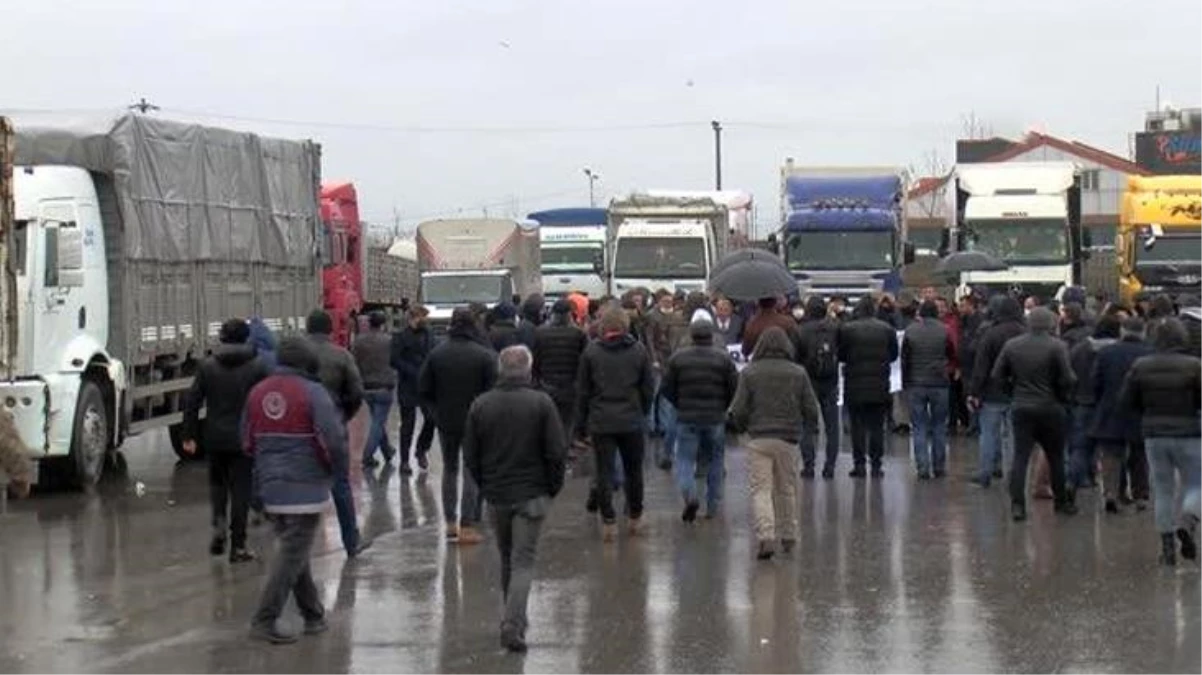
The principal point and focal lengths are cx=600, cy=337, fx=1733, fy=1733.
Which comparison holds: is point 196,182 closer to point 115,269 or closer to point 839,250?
point 115,269

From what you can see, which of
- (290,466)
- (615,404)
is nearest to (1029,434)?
(615,404)

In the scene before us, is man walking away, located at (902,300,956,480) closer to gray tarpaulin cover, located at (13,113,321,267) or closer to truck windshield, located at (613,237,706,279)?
gray tarpaulin cover, located at (13,113,321,267)

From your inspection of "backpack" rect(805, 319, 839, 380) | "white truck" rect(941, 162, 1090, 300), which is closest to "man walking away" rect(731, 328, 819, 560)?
"backpack" rect(805, 319, 839, 380)

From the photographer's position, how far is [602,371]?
1341 cm

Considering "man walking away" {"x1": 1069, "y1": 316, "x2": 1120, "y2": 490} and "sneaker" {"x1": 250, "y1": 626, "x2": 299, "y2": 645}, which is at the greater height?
"man walking away" {"x1": 1069, "y1": 316, "x2": 1120, "y2": 490}

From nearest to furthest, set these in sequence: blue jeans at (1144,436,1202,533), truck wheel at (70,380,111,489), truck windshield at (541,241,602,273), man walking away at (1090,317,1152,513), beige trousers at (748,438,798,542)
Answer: blue jeans at (1144,436,1202,533), beige trousers at (748,438,798,542), man walking away at (1090,317,1152,513), truck wheel at (70,380,111,489), truck windshield at (541,241,602,273)

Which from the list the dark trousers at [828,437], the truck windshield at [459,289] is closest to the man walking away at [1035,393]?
the dark trousers at [828,437]

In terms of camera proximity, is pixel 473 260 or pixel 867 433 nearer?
pixel 867 433

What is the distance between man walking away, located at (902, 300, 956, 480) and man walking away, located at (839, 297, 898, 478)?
21 cm

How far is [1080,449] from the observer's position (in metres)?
15.6

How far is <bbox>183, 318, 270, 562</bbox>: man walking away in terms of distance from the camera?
12445 millimetres

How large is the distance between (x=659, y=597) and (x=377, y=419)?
7.90 metres

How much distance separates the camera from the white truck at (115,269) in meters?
16.3

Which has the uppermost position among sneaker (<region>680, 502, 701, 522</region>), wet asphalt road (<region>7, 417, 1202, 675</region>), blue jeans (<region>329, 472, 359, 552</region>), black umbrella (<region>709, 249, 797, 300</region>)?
black umbrella (<region>709, 249, 797, 300</region>)
